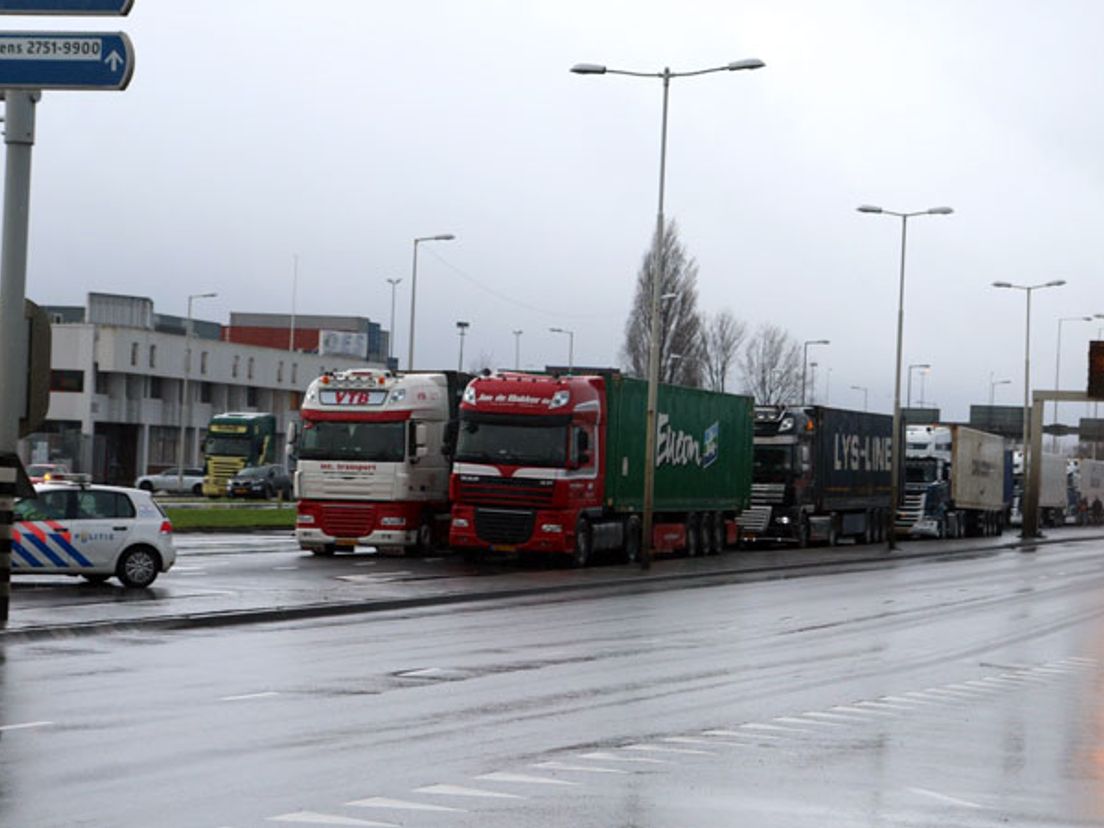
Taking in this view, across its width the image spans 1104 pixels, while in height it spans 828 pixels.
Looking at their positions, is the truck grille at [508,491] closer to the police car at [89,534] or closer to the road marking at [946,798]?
the police car at [89,534]

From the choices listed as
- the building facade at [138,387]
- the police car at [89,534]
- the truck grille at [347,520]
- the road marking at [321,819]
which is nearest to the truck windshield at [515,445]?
the truck grille at [347,520]

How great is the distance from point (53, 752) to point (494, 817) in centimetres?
330

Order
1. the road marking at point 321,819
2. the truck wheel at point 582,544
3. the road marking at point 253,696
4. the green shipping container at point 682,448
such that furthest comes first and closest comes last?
the green shipping container at point 682,448 < the truck wheel at point 582,544 < the road marking at point 253,696 < the road marking at point 321,819

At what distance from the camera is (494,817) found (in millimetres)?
9758

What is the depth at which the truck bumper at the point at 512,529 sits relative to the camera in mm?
35469

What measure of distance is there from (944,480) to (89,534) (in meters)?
41.6

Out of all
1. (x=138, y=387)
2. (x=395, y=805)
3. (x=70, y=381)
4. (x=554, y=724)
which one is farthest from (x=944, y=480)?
(x=395, y=805)

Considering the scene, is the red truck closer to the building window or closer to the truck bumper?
the truck bumper

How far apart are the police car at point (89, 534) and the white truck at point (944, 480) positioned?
38.9m

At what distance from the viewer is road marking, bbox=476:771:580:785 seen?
36.0 ft

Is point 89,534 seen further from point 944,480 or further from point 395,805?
point 944,480

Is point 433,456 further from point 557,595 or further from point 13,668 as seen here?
point 13,668

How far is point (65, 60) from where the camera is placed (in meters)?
18.9

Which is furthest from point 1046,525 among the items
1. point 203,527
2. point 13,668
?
point 13,668
